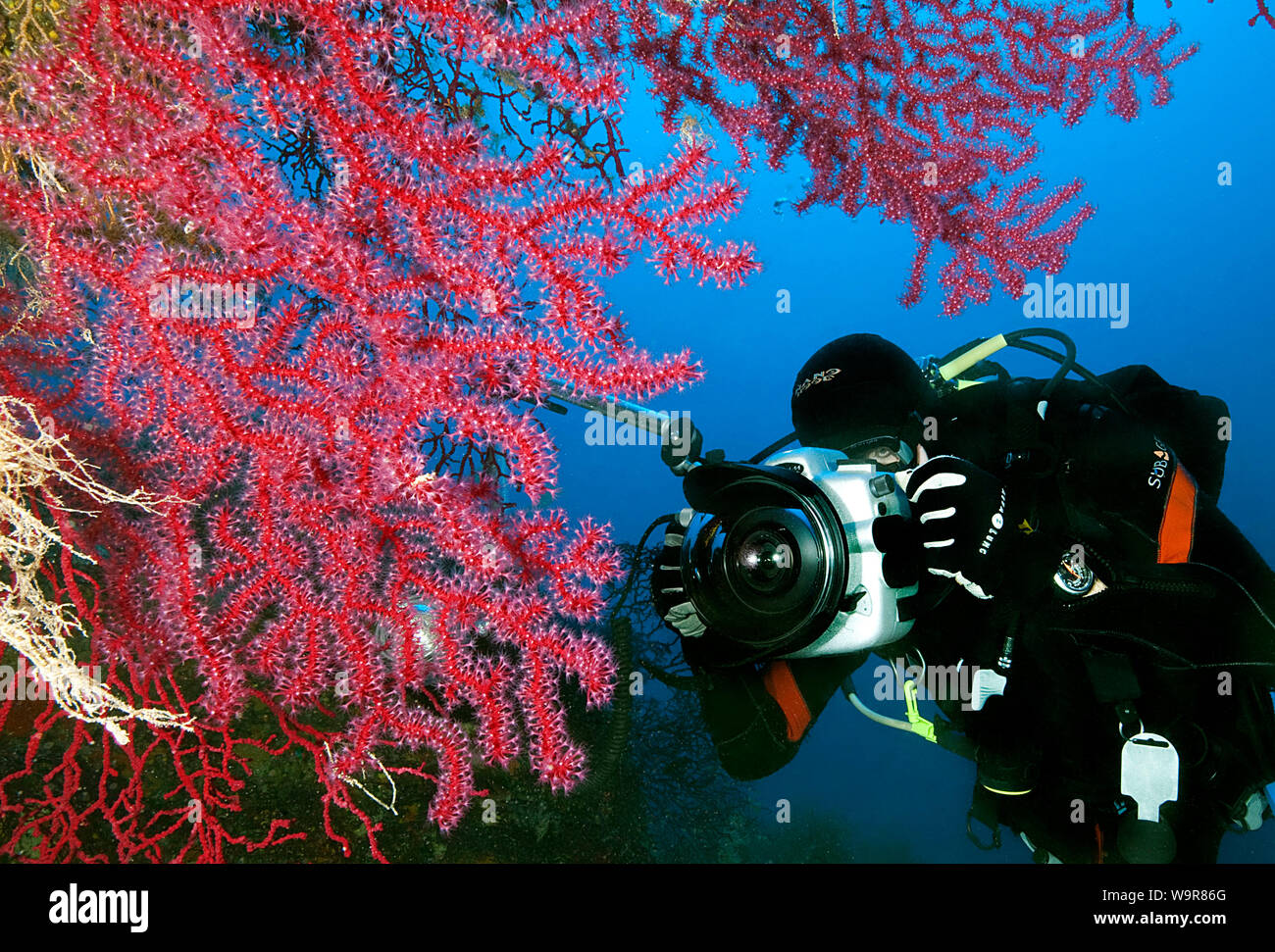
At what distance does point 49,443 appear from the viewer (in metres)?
1.83

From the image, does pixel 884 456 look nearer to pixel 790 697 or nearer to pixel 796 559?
pixel 796 559

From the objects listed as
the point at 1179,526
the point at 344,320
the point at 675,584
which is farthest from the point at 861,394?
the point at 344,320

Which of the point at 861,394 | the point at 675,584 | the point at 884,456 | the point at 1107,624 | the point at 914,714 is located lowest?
the point at 914,714

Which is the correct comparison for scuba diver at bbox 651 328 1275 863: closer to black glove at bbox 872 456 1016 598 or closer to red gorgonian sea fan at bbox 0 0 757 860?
black glove at bbox 872 456 1016 598

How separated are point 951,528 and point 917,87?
283cm

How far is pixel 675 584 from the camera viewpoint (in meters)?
1.93

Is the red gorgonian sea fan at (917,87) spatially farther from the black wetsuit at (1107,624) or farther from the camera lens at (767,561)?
the camera lens at (767,561)

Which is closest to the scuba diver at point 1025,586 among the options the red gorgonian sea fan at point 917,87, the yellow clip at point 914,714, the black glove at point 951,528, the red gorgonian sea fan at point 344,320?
the black glove at point 951,528

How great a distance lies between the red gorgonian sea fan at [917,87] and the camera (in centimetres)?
301

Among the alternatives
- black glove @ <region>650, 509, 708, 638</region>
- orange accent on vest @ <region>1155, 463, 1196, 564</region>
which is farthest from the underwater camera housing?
orange accent on vest @ <region>1155, 463, 1196, 564</region>

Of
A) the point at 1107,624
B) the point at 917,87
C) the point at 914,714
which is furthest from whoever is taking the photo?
the point at 917,87

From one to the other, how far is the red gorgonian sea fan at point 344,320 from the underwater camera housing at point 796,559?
50 cm
